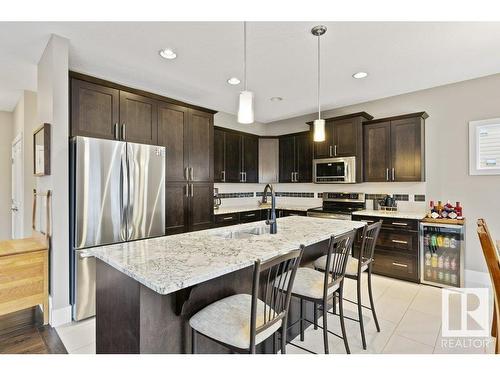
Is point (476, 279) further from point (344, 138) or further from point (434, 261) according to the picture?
point (344, 138)

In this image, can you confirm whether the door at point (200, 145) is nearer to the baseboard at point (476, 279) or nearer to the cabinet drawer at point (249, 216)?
the cabinet drawer at point (249, 216)

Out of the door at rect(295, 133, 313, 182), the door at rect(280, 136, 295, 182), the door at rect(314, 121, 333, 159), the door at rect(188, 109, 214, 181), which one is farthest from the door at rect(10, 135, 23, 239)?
the door at rect(314, 121, 333, 159)

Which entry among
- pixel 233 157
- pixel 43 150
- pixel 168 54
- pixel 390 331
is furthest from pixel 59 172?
pixel 390 331

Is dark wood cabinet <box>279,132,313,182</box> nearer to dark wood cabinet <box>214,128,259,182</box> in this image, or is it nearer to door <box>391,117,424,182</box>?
dark wood cabinet <box>214,128,259,182</box>

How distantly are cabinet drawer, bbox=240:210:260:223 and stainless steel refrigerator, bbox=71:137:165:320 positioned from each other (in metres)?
1.74

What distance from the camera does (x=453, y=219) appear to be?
11.2 feet

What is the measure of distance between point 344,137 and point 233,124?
2.15 meters

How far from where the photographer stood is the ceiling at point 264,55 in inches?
92.6

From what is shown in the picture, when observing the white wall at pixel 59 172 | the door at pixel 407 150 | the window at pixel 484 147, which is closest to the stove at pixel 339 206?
the door at pixel 407 150

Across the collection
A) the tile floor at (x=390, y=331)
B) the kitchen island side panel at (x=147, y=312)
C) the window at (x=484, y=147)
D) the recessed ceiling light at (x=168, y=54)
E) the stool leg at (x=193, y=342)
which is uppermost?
the recessed ceiling light at (x=168, y=54)

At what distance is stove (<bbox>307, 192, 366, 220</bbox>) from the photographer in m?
4.43

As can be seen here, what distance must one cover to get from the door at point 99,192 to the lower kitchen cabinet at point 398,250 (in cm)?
329
